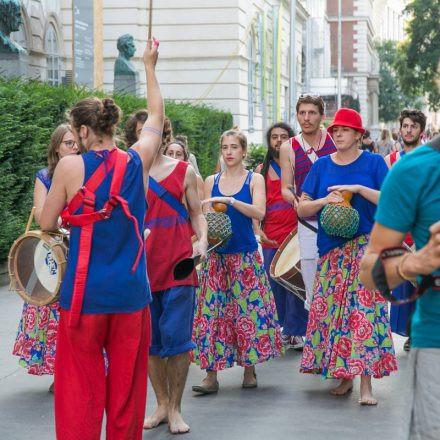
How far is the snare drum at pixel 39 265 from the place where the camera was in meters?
5.62

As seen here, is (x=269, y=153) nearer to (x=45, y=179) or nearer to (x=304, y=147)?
(x=304, y=147)

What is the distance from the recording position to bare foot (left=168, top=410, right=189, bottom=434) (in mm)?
6453

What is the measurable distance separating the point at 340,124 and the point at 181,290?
5.51 ft

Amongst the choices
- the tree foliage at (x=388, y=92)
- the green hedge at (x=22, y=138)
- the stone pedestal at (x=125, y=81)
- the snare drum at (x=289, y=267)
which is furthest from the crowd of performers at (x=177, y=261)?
the tree foliage at (x=388, y=92)

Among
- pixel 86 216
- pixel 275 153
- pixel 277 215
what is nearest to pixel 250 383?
pixel 277 215

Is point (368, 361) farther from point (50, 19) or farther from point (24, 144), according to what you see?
point (50, 19)

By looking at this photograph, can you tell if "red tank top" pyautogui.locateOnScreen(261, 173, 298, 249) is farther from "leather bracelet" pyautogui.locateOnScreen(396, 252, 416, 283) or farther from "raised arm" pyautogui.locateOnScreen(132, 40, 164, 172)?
"leather bracelet" pyautogui.locateOnScreen(396, 252, 416, 283)

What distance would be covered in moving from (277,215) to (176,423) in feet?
11.2

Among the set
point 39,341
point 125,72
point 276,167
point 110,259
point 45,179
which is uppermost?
point 125,72

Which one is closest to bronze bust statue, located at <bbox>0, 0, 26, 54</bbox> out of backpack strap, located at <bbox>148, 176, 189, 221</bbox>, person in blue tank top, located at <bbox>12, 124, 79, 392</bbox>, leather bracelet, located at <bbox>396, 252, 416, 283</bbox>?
person in blue tank top, located at <bbox>12, 124, 79, 392</bbox>

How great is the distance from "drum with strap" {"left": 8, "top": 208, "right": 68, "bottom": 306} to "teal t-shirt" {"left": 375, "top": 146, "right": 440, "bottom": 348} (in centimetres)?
241

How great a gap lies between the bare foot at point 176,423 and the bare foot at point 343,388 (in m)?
1.40

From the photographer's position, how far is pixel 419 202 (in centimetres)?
352

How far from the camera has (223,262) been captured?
790cm
